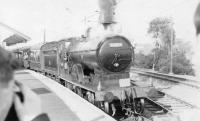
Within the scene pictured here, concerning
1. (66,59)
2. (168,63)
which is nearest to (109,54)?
(66,59)

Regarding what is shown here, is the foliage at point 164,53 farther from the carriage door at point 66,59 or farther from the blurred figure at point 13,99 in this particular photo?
the blurred figure at point 13,99

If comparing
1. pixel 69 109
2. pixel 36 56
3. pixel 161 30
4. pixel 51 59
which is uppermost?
pixel 161 30

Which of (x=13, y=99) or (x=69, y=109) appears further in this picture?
(x=69, y=109)

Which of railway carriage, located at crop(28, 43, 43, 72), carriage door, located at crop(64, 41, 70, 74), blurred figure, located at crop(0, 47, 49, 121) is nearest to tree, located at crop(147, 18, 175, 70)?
railway carriage, located at crop(28, 43, 43, 72)

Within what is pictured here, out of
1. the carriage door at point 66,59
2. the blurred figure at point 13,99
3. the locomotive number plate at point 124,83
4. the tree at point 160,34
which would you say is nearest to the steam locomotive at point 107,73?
the locomotive number plate at point 124,83

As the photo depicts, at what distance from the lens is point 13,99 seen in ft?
2.31

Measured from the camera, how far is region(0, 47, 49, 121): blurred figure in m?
0.66

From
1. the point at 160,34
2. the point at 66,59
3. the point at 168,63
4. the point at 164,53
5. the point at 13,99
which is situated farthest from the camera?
the point at 160,34

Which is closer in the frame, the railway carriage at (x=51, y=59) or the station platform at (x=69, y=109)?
the station platform at (x=69, y=109)

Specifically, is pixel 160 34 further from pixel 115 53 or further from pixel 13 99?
pixel 13 99

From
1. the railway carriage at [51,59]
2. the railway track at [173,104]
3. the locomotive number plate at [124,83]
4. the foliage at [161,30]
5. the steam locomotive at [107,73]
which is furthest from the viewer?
the foliage at [161,30]

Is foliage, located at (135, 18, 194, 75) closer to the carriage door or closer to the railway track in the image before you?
the railway track

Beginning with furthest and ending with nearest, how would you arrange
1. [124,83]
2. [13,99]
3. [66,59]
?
[66,59]
[124,83]
[13,99]

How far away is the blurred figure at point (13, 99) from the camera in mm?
663
